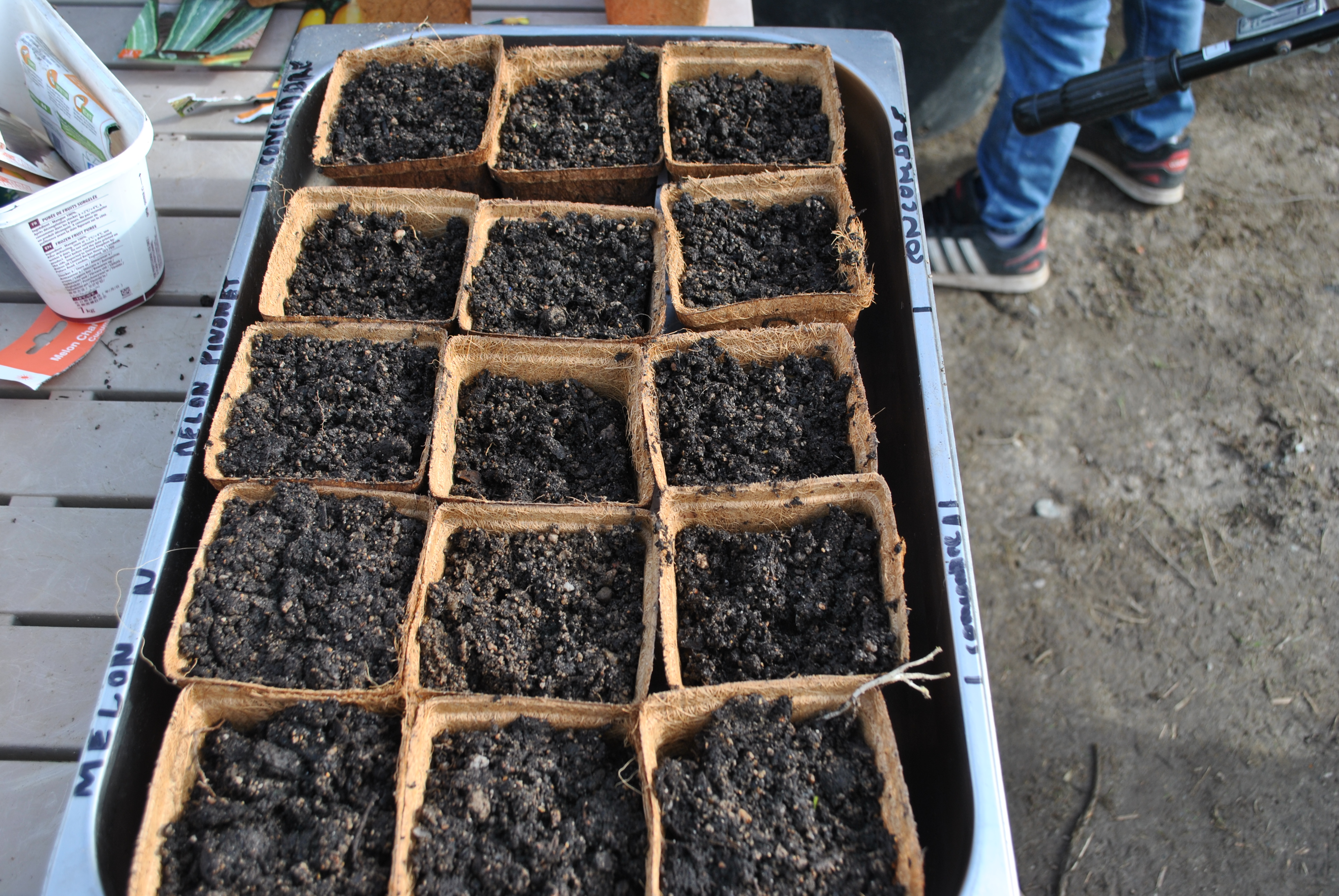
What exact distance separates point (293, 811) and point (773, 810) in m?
0.55

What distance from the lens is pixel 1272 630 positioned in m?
1.91

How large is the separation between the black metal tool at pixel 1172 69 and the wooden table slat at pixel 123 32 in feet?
5.37

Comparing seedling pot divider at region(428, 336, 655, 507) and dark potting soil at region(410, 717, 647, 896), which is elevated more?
seedling pot divider at region(428, 336, 655, 507)

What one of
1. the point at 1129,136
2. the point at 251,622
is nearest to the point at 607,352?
the point at 251,622

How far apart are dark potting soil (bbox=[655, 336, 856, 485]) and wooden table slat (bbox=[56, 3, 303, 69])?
4.53 feet

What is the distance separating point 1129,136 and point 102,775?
2.90 metres

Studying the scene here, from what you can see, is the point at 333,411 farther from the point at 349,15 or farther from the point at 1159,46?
the point at 1159,46

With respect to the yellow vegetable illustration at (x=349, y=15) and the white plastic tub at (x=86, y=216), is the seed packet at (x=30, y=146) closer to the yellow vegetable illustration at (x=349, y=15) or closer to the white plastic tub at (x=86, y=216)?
the white plastic tub at (x=86, y=216)

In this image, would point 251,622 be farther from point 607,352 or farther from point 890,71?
point 890,71

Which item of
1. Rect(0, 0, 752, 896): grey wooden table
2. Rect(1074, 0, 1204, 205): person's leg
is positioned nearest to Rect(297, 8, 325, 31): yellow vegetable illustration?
Rect(0, 0, 752, 896): grey wooden table

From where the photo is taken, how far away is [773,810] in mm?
955

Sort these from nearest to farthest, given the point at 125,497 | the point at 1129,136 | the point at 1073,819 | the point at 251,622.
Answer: the point at 251,622 → the point at 125,497 → the point at 1073,819 → the point at 1129,136

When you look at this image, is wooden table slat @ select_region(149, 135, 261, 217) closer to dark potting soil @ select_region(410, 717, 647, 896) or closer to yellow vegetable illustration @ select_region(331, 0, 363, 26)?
yellow vegetable illustration @ select_region(331, 0, 363, 26)

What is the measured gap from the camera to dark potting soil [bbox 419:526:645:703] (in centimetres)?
105
